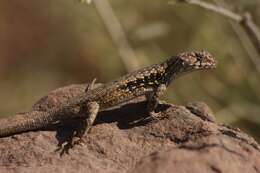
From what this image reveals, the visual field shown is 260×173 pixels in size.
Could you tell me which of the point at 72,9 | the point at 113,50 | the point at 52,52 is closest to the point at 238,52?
the point at 113,50

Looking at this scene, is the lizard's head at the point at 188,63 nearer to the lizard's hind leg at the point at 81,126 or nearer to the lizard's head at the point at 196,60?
the lizard's head at the point at 196,60

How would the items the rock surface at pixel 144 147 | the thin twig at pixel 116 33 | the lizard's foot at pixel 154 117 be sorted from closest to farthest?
the rock surface at pixel 144 147, the lizard's foot at pixel 154 117, the thin twig at pixel 116 33

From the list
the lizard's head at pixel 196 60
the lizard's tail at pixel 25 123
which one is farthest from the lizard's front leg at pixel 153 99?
the lizard's tail at pixel 25 123

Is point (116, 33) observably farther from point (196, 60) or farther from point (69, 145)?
point (69, 145)

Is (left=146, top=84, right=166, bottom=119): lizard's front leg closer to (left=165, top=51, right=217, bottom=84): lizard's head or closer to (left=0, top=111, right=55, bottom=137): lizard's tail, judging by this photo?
(left=165, top=51, right=217, bottom=84): lizard's head

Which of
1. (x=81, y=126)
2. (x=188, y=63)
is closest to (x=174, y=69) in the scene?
(x=188, y=63)

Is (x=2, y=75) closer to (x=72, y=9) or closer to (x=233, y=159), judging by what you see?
(x=72, y=9)
